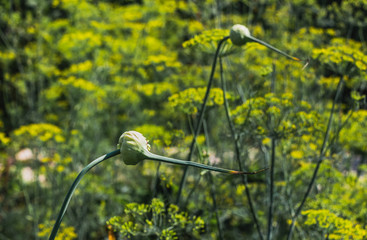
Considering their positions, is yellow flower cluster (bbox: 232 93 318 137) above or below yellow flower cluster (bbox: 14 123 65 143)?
above

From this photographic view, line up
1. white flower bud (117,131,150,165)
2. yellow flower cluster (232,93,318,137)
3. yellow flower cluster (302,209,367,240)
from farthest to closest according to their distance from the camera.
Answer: yellow flower cluster (232,93,318,137)
yellow flower cluster (302,209,367,240)
white flower bud (117,131,150,165)

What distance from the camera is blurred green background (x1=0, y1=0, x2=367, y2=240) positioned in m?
1.98

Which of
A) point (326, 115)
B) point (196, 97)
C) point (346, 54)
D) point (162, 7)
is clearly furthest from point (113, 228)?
point (162, 7)

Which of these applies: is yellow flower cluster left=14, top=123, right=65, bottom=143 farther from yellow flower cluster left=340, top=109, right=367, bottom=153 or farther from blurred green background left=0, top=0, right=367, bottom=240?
yellow flower cluster left=340, top=109, right=367, bottom=153

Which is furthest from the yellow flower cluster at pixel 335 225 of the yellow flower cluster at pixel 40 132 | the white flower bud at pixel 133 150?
the yellow flower cluster at pixel 40 132

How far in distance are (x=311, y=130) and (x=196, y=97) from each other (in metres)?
0.69

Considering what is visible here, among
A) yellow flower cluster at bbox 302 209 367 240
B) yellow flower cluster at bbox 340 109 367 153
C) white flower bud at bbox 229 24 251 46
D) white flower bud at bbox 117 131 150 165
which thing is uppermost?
white flower bud at bbox 229 24 251 46

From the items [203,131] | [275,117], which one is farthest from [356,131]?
[203,131]

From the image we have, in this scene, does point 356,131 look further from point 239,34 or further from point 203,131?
point 239,34

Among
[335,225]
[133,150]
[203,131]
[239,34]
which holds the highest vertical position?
[239,34]

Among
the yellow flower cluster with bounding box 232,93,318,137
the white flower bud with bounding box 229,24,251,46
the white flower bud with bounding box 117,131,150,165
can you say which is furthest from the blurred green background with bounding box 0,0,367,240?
the white flower bud with bounding box 117,131,150,165

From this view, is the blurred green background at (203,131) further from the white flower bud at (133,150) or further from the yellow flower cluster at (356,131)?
the white flower bud at (133,150)

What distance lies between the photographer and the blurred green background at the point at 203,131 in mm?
1984

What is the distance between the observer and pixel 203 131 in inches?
178
